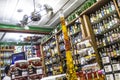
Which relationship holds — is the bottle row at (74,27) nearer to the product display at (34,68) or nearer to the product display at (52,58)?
the product display at (52,58)

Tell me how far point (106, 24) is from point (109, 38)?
390mm

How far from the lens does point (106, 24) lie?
167 inches

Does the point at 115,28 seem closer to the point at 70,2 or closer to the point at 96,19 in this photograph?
the point at 96,19

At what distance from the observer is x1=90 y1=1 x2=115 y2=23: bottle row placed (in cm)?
410

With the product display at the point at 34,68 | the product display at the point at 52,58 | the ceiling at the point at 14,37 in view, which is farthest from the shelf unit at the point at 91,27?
the ceiling at the point at 14,37

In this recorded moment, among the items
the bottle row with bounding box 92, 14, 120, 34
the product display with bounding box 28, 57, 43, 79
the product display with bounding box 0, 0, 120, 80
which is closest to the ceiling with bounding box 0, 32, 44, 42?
the product display with bounding box 0, 0, 120, 80

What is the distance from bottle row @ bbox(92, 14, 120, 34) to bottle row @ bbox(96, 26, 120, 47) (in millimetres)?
150

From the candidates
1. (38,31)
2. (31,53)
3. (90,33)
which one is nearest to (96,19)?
(90,33)

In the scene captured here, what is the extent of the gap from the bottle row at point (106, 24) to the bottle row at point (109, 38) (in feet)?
0.49

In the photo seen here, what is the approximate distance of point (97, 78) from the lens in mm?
1564

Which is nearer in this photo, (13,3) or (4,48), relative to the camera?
(13,3)

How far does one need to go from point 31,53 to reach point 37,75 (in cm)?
633

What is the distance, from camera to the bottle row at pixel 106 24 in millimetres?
4016

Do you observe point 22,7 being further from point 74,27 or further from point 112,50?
point 112,50
